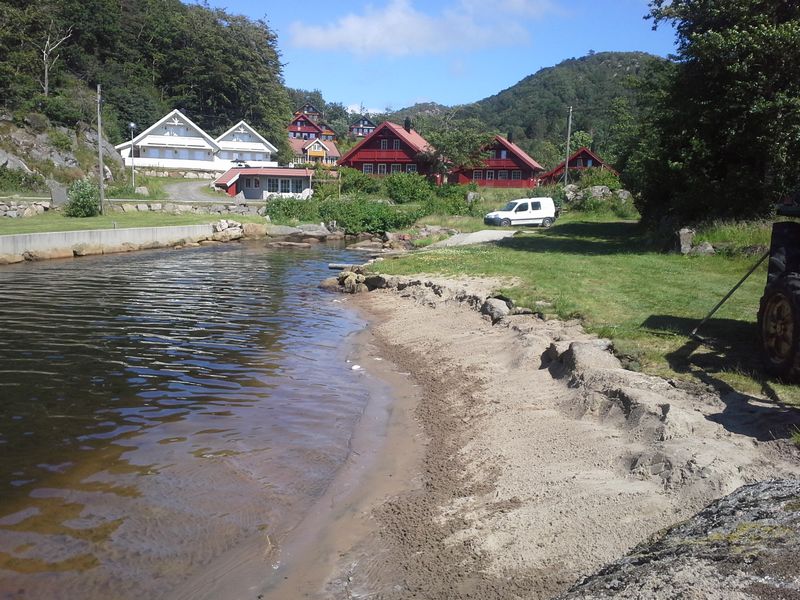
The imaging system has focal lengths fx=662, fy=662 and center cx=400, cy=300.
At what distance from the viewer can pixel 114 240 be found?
104ft

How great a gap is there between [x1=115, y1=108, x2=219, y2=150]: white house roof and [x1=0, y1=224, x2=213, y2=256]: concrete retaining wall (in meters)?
38.2

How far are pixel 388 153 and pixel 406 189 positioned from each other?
1260 centimetres

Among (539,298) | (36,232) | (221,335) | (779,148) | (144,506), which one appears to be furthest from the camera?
(36,232)

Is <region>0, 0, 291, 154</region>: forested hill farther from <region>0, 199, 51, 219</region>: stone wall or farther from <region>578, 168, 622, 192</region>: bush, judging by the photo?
<region>578, 168, 622, 192</region>: bush

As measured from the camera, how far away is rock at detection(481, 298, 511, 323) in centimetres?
1256

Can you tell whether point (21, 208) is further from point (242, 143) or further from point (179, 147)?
point (242, 143)

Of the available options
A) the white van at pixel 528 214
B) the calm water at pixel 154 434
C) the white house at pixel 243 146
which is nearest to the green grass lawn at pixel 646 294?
the calm water at pixel 154 434

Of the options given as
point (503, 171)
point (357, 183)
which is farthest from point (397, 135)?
point (503, 171)

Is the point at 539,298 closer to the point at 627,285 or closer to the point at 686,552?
the point at 627,285

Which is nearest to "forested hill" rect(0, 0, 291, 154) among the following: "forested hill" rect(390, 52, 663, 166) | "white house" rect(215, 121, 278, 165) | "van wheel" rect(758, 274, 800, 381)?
"white house" rect(215, 121, 278, 165)

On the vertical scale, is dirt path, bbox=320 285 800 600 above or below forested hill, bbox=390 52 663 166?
below

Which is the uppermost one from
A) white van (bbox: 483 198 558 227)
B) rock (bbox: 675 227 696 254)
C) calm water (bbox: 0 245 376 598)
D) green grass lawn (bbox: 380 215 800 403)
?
white van (bbox: 483 198 558 227)

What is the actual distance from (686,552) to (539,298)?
10.2 meters

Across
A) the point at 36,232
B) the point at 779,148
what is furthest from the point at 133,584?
the point at 36,232
